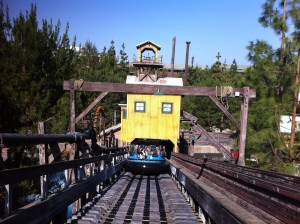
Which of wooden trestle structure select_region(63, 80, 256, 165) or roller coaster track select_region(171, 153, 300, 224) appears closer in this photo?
roller coaster track select_region(171, 153, 300, 224)

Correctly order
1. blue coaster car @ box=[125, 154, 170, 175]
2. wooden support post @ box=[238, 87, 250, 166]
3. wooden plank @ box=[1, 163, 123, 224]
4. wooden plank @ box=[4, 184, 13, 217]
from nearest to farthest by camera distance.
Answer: wooden plank @ box=[4, 184, 13, 217]
wooden plank @ box=[1, 163, 123, 224]
wooden support post @ box=[238, 87, 250, 166]
blue coaster car @ box=[125, 154, 170, 175]

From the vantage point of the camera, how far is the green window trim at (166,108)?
79.3ft

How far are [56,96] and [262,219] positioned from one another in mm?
19735

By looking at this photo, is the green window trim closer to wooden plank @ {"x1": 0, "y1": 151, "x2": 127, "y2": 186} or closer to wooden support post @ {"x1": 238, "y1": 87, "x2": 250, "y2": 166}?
wooden support post @ {"x1": 238, "y1": 87, "x2": 250, "y2": 166}

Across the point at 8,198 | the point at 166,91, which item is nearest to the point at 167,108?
the point at 166,91

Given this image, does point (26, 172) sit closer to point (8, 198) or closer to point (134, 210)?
point (8, 198)

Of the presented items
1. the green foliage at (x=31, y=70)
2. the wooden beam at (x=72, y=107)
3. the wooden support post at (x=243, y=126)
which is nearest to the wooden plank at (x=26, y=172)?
the wooden beam at (x=72, y=107)

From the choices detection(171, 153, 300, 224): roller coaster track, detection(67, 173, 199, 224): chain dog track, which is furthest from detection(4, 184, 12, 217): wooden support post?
detection(67, 173, 199, 224): chain dog track

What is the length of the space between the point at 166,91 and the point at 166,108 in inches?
319

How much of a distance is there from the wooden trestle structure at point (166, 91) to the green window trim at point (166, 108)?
7.57 meters

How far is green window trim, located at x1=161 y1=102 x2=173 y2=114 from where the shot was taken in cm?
2416

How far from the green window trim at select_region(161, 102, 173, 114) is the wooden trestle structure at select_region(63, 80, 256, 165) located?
298 inches

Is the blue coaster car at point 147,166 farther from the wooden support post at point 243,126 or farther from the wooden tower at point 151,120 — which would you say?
the wooden support post at point 243,126

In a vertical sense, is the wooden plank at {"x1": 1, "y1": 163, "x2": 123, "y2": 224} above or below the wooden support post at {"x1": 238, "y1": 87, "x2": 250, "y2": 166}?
below
